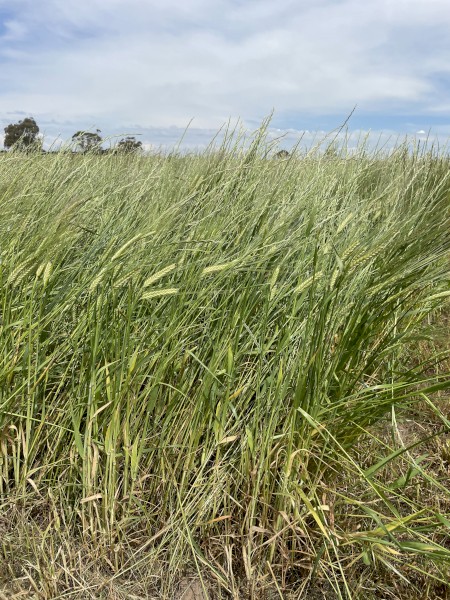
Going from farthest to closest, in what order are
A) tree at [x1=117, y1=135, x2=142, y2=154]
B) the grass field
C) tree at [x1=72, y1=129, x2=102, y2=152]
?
tree at [x1=117, y1=135, x2=142, y2=154] → tree at [x1=72, y1=129, x2=102, y2=152] → the grass field

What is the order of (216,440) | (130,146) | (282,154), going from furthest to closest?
(130,146) → (282,154) → (216,440)

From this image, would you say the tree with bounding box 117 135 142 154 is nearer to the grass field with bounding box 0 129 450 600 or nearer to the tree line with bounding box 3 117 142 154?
the tree line with bounding box 3 117 142 154

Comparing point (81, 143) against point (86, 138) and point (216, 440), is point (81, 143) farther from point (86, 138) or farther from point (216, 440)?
point (216, 440)

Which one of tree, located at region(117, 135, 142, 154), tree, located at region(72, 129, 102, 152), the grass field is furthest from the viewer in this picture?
tree, located at region(117, 135, 142, 154)

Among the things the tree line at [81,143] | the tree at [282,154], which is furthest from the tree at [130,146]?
the tree at [282,154]

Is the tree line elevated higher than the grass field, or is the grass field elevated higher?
the tree line

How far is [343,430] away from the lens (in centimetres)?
134

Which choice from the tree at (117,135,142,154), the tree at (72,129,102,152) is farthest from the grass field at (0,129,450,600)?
the tree at (117,135,142,154)

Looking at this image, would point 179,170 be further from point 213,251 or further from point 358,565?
point 358,565

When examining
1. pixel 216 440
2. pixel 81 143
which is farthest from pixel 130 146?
pixel 216 440

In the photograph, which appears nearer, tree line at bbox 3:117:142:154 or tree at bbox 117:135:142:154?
tree line at bbox 3:117:142:154

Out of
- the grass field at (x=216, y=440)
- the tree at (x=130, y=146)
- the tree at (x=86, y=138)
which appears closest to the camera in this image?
the grass field at (x=216, y=440)

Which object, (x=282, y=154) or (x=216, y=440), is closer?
(x=216, y=440)

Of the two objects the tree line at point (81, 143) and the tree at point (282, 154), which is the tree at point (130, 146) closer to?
the tree line at point (81, 143)
